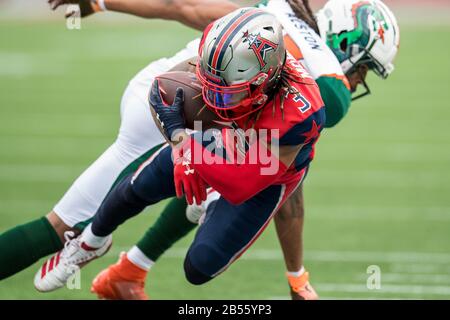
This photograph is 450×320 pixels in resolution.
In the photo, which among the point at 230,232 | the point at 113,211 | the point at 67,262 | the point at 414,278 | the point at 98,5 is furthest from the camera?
the point at 414,278

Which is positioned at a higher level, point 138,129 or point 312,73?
point 312,73

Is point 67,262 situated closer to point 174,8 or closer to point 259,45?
point 174,8

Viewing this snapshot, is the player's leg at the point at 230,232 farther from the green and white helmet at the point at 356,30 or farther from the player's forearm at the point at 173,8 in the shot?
the player's forearm at the point at 173,8

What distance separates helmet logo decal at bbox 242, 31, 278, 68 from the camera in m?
4.15

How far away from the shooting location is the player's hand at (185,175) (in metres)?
4.25

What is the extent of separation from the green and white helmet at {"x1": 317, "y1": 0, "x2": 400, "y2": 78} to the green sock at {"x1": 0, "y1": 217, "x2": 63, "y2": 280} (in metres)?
1.67

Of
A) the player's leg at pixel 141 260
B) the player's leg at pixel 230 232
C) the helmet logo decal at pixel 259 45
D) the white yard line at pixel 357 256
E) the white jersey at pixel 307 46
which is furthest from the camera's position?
the white yard line at pixel 357 256

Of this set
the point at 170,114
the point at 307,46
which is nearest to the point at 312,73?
the point at 307,46

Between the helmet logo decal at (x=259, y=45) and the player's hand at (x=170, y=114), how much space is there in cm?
39

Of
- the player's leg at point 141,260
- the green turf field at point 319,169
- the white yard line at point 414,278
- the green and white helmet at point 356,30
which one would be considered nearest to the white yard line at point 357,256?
the green turf field at point 319,169

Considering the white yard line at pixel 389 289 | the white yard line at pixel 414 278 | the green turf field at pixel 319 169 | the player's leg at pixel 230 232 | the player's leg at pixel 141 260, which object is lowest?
the green turf field at pixel 319 169

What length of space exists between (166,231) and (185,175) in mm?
1178

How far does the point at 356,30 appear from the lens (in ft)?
→ 16.3

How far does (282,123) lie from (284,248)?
110 centimetres
